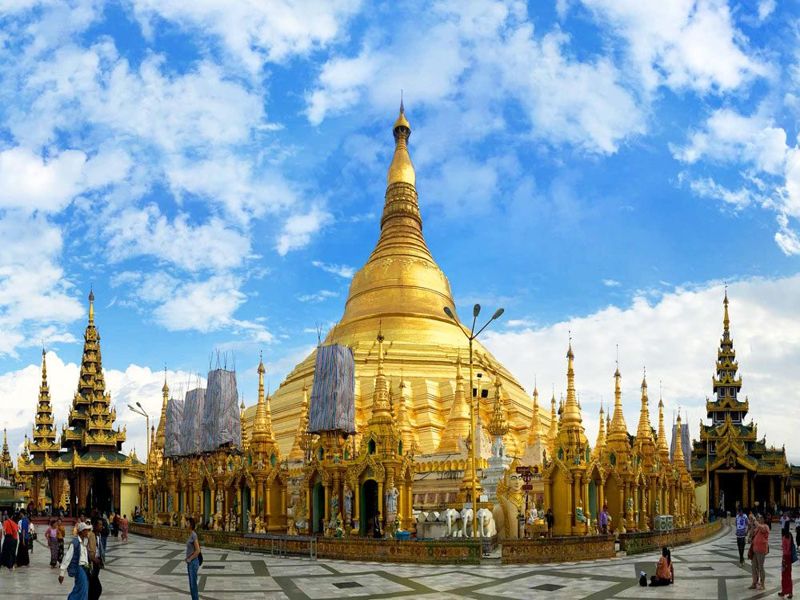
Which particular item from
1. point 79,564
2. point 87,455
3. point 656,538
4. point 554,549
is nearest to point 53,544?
point 79,564

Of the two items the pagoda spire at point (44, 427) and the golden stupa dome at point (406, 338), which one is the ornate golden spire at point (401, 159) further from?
the pagoda spire at point (44, 427)

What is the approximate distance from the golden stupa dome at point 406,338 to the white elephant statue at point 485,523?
58.1ft

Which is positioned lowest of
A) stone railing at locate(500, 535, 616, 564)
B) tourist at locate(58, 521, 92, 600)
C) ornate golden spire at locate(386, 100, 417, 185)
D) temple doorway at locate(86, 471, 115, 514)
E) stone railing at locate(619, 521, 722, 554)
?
temple doorway at locate(86, 471, 115, 514)

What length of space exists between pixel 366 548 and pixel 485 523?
482 cm

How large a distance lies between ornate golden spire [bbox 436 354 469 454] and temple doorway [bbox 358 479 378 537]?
12077 mm

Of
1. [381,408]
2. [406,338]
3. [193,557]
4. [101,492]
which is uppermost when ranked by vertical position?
[406,338]

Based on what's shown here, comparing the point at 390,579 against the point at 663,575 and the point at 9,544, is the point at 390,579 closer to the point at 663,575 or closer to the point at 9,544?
the point at 663,575

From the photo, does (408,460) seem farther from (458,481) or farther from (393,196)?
(393,196)

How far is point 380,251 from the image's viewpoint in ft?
228

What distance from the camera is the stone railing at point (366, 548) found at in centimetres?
2536

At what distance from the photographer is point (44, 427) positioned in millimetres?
77438

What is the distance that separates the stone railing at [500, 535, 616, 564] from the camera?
1001 inches

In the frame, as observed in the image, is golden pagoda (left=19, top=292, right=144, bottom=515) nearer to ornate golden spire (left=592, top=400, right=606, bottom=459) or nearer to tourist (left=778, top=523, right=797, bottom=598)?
ornate golden spire (left=592, top=400, right=606, bottom=459)

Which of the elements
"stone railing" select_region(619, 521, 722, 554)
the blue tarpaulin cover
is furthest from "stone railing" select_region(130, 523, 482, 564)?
the blue tarpaulin cover
